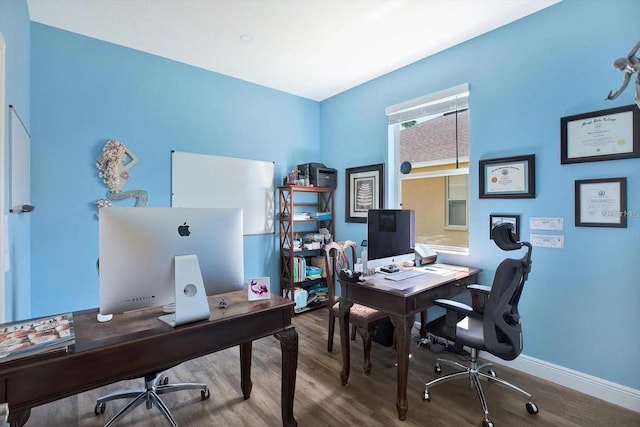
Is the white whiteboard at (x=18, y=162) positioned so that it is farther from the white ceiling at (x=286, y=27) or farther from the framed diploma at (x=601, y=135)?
the framed diploma at (x=601, y=135)

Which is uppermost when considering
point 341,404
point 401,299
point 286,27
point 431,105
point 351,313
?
point 286,27

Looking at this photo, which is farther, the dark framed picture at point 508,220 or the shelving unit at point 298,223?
the shelving unit at point 298,223

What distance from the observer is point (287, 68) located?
3418mm

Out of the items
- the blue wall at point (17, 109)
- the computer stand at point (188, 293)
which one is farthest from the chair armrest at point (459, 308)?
the blue wall at point (17, 109)

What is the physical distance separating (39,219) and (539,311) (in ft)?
13.7

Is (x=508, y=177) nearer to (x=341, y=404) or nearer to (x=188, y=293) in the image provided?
(x=341, y=404)

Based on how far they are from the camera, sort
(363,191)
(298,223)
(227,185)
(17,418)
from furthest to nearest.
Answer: (298,223), (363,191), (227,185), (17,418)

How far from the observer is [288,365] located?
1651 mm

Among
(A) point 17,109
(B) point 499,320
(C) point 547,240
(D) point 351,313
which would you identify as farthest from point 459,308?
(A) point 17,109

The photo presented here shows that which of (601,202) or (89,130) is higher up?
(89,130)

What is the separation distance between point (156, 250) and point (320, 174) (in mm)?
2840

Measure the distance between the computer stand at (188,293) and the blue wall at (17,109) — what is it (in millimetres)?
1080

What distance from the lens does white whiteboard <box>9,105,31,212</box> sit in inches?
71.9

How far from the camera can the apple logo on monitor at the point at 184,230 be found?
55.0 inches
